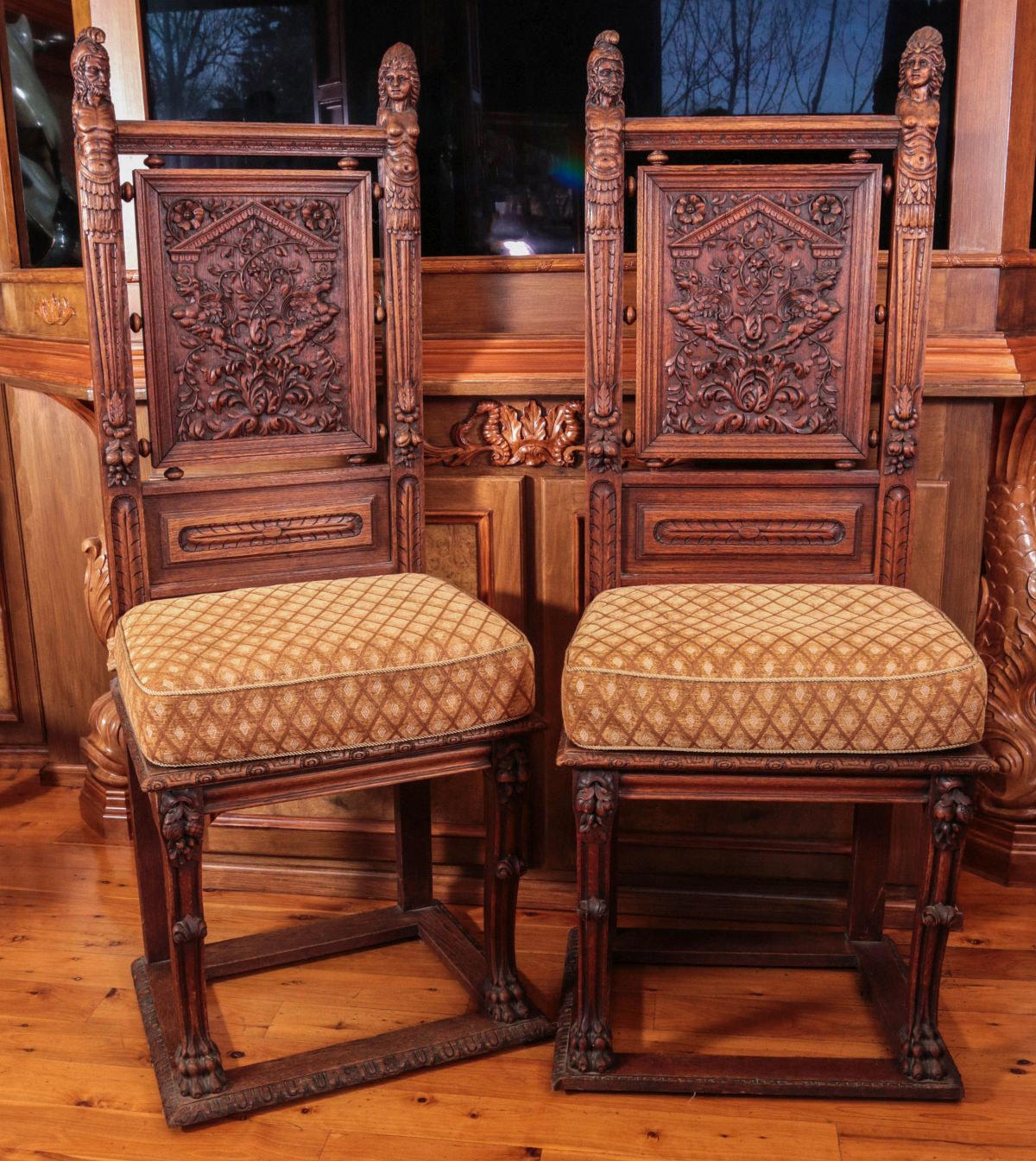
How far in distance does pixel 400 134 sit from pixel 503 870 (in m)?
1.08

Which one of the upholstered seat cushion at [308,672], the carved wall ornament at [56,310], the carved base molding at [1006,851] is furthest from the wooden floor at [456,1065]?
the carved wall ornament at [56,310]

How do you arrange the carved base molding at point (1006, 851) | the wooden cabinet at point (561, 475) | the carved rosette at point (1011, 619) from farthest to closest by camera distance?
1. the carved base molding at point (1006, 851)
2. the carved rosette at point (1011, 619)
3. the wooden cabinet at point (561, 475)

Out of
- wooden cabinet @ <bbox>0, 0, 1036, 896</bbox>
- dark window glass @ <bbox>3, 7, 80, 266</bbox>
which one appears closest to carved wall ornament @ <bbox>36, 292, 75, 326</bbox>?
wooden cabinet @ <bbox>0, 0, 1036, 896</bbox>

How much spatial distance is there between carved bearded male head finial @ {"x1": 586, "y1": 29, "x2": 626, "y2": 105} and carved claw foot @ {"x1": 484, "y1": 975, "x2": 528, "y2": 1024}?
1.28 metres

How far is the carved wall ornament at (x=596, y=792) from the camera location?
1.71 m

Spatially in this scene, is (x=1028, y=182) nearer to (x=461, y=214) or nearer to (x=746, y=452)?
(x=746, y=452)

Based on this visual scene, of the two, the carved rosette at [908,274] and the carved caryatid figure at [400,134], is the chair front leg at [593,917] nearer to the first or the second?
the carved rosette at [908,274]

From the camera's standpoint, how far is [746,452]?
1974mm

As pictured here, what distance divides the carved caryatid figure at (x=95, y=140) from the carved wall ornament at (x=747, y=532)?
0.91 m

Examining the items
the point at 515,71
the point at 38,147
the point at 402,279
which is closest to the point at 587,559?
the point at 402,279

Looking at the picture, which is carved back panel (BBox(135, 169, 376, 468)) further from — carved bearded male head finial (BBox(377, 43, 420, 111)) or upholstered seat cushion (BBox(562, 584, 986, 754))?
upholstered seat cushion (BBox(562, 584, 986, 754))

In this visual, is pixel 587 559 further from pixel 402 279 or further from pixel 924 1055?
pixel 924 1055

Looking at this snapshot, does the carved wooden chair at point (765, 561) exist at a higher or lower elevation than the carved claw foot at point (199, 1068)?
higher

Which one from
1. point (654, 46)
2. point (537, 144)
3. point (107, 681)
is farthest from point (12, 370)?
point (654, 46)
